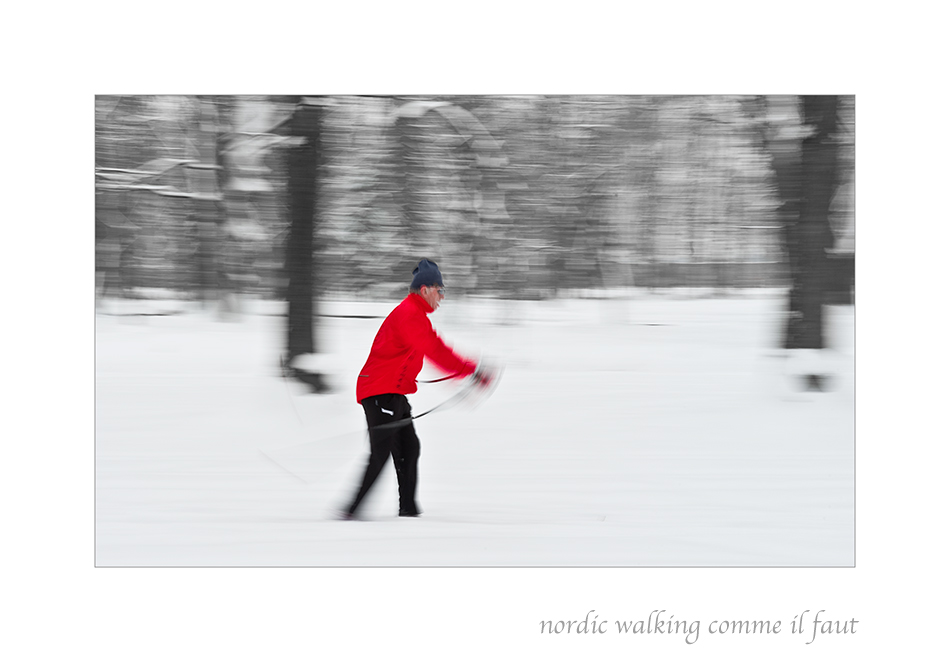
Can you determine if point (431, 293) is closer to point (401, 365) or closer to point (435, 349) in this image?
point (435, 349)

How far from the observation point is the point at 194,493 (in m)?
5.47

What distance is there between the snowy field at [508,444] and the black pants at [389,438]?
0.60 feet

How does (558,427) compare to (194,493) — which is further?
(558,427)

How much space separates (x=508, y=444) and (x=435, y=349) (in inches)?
85.3

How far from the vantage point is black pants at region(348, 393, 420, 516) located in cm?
447

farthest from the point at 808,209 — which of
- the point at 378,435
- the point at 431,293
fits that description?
the point at 378,435

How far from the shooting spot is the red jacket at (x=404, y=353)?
4387 millimetres

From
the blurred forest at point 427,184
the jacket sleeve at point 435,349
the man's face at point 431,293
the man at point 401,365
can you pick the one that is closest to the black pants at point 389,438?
the man at point 401,365

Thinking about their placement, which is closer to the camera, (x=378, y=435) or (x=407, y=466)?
(x=378, y=435)

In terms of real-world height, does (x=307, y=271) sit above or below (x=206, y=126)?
below

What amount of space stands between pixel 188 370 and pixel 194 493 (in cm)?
155

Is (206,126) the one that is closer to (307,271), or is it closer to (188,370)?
(307,271)

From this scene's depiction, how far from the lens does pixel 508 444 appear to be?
20.9 ft
